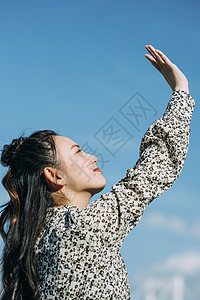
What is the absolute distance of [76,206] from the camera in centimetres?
217

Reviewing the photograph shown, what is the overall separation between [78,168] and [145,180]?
399mm

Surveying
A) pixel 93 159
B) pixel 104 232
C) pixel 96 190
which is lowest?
pixel 104 232

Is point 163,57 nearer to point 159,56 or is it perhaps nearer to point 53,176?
point 159,56

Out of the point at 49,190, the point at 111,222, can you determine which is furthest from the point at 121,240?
the point at 49,190

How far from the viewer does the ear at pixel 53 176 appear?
2.25 metres

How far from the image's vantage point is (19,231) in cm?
223

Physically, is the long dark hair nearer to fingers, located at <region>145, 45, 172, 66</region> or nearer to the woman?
the woman

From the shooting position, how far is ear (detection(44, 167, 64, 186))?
7.39 feet

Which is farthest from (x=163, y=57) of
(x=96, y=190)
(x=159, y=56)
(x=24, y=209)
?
(x=24, y=209)

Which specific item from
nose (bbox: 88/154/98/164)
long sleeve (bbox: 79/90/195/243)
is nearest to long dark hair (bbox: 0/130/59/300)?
nose (bbox: 88/154/98/164)

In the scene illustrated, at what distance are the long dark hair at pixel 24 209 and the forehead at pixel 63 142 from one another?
0.03m

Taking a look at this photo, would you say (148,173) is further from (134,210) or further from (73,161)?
(73,161)

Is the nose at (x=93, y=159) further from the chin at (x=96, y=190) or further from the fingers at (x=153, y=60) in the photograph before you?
the fingers at (x=153, y=60)

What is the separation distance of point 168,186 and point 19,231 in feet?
2.53
